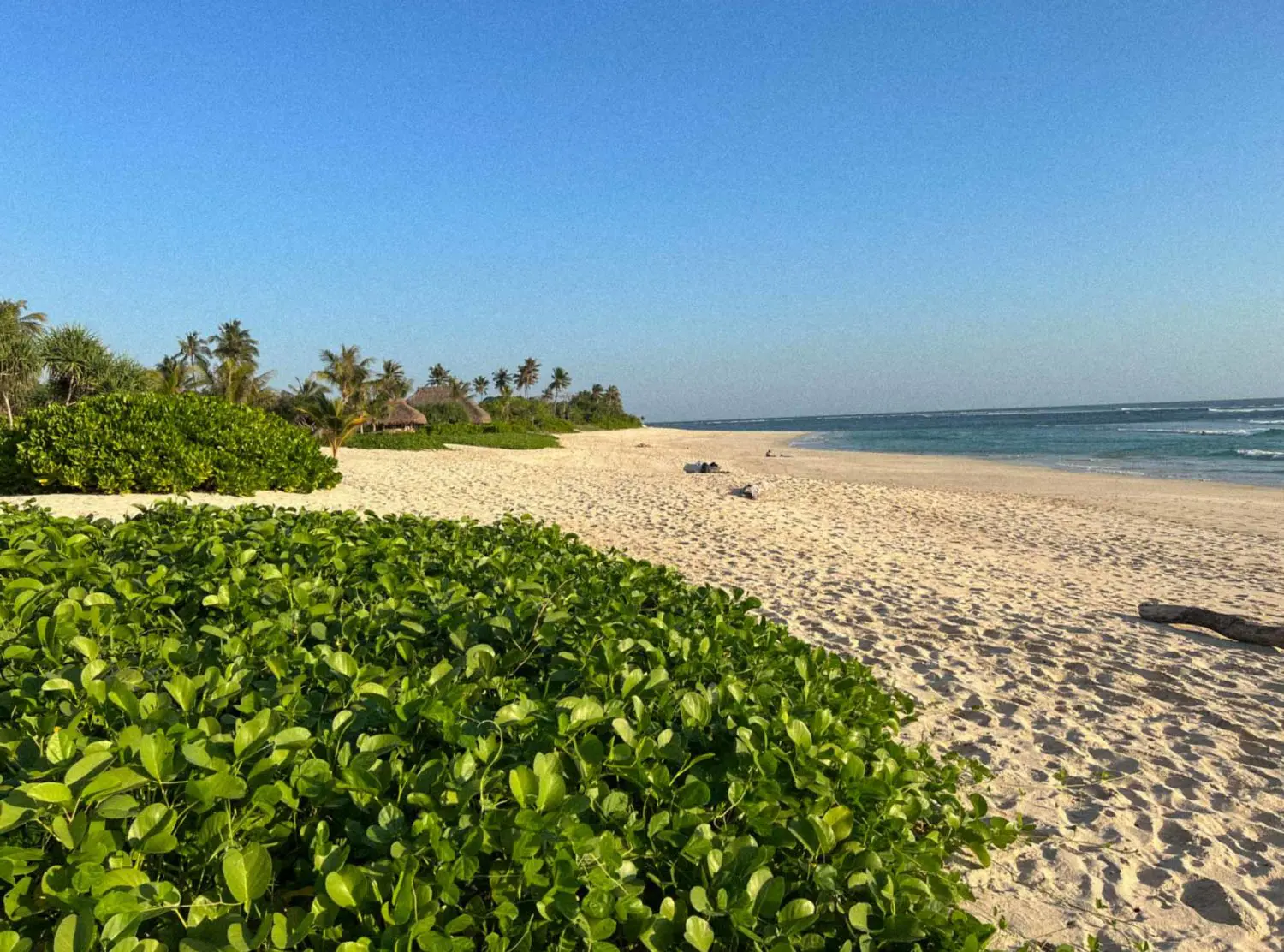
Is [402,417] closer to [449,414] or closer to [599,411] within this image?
[449,414]

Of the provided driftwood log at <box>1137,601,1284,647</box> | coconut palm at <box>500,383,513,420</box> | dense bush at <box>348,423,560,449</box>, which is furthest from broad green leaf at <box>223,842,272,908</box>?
coconut palm at <box>500,383,513,420</box>

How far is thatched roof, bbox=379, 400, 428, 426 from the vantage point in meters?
50.7

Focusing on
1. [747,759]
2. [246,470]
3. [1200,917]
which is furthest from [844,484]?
[747,759]

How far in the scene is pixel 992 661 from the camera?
5.21m

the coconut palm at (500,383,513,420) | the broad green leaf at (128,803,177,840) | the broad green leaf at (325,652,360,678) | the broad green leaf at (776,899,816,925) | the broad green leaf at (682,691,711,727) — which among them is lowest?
the broad green leaf at (776,899,816,925)

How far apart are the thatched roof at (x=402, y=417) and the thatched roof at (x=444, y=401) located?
936 cm

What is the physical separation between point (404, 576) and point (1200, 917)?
3.29 metres

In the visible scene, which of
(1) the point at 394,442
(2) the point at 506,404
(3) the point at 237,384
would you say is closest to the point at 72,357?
(3) the point at 237,384

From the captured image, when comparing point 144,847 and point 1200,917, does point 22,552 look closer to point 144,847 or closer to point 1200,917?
point 144,847

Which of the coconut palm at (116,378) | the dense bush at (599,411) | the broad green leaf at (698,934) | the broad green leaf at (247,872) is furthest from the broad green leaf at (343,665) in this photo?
the dense bush at (599,411)

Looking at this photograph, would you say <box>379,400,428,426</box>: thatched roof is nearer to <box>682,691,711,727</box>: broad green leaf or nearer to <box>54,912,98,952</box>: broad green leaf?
<box>682,691,711,727</box>: broad green leaf

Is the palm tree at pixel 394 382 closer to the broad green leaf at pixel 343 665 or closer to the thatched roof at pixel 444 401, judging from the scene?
the thatched roof at pixel 444 401

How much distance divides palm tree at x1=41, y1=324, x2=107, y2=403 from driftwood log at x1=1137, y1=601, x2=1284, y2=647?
4077cm

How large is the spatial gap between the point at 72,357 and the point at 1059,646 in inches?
1597
